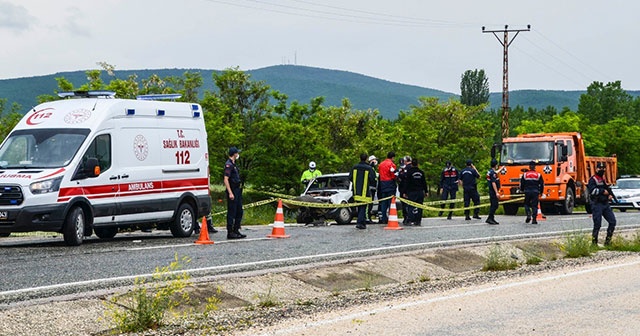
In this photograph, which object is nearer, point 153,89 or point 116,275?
point 116,275

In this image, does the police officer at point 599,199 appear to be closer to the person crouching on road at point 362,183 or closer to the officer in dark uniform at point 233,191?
the person crouching on road at point 362,183

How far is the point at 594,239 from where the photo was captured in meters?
19.3

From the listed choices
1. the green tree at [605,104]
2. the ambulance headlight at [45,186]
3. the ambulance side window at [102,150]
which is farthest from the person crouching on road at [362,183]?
the green tree at [605,104]

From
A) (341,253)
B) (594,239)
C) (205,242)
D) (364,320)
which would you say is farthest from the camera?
(594,239)

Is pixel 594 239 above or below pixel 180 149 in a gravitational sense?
below

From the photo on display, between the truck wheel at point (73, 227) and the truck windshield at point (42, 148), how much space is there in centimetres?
89

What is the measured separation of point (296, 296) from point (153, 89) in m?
66.2

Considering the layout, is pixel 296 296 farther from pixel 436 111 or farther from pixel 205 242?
pixel 436 111

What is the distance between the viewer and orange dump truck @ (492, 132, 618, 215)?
33.6m

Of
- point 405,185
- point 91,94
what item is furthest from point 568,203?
point 91,94

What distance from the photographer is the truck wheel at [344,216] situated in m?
26.4

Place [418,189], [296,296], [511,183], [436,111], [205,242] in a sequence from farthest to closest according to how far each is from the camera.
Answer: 1. [436,111]
2. [511,183]
3. [418,189]
4. [205,242]
5. [296,296]

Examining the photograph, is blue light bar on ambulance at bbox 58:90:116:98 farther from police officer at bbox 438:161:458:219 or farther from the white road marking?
police officer at bbox 438:161:458:219

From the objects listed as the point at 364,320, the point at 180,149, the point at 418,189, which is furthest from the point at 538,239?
the point at 364,320
